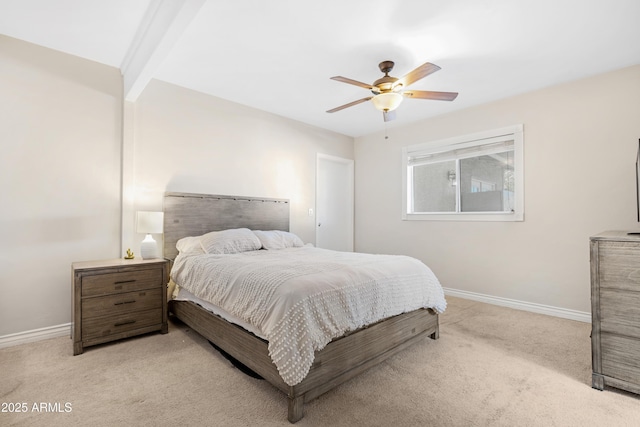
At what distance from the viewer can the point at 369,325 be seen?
2.02 metres

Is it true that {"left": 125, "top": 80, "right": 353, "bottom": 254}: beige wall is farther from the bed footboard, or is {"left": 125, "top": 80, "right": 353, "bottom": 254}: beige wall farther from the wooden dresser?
the wooden dresser

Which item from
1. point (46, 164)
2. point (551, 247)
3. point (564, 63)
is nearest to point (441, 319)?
point (551, 247)

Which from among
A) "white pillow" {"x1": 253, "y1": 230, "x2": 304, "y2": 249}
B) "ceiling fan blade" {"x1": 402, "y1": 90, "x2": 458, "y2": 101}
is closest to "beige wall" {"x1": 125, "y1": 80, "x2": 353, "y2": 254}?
"white pillow" {"x1": 253, "y1": 230, "x2": 304, "y2": 249}

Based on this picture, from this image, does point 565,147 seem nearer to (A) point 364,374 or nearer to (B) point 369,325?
(B) point 369,325

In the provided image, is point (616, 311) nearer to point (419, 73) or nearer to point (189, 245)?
point (419, 73)

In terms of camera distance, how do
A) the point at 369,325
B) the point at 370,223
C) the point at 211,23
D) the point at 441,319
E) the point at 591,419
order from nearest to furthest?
1. the point at 591,419
2. the point at 369,325
3. the point at 211,23
4. the point at 441,319
5. the point at 370,223

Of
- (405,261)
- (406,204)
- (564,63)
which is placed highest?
(564,63)

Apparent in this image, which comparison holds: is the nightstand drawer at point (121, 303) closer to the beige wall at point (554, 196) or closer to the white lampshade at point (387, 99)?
the white lampshade at point (387, 99)

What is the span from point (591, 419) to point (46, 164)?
166 inches

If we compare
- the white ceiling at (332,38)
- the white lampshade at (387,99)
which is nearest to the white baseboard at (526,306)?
the white ceiling at (332,38)

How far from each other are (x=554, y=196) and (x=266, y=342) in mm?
3407

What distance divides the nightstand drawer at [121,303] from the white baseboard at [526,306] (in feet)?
11.8

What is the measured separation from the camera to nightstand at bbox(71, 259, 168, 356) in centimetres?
232

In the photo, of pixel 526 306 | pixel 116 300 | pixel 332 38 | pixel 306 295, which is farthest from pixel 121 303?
pixel 526 306
